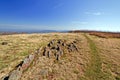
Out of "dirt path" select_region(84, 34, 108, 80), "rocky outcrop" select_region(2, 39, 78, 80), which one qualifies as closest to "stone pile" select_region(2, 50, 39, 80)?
"rocky outcrop" select_region(2, 39, 78, 80)

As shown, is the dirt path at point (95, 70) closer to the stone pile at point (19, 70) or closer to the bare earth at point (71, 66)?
the bare earth at point (71, 66)

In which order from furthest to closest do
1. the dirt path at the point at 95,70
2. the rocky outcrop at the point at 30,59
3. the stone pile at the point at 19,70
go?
the dirt path at the point at 95,70, the rocky outcrop at the point at 30,59, the stone pile at the point at 19,70

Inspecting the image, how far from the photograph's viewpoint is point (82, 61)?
81.3 ft

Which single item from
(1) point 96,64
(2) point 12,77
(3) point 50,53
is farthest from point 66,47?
(2) point 12,77

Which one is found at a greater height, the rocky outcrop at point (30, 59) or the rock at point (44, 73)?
the rocky outcrop at point (30, 59)

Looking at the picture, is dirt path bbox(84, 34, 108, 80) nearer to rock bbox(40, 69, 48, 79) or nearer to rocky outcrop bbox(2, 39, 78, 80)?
rocky outcrop bbox(2, 39, 78, 80)

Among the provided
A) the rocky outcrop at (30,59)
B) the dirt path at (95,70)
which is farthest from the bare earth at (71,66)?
the rocky outcrop at (30,59)

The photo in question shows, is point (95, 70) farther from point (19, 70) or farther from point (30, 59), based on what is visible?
point (19, 70)

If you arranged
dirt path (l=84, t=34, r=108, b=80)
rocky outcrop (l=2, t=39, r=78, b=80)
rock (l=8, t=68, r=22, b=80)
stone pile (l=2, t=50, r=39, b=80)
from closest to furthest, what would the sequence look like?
rock (l=8, t=68, r=22, b=80) → stone pile (l=2, t=50, r=39, b=80) → rocky outcrop (l=2, t=39, r=78, b=80) → dirt path (l=84, t=34, r=108, b=80)

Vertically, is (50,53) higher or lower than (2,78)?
higher

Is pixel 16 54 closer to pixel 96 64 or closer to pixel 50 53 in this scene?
pixel 50 53

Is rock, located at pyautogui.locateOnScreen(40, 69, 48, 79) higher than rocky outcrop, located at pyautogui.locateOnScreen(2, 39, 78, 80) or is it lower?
lower

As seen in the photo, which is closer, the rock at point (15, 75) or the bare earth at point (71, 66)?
the rock at point (15, 75)

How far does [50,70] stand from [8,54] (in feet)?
43.3
